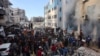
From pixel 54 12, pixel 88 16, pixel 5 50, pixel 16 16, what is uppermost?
pixel 54 12

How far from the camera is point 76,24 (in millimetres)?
33031

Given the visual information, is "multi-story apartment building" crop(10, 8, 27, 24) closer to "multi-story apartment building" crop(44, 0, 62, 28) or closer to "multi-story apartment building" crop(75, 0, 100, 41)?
"multi-story apartment building" crop(44, 0, 62, 28)

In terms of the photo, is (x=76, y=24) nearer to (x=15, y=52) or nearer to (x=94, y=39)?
(x=94, y=39)

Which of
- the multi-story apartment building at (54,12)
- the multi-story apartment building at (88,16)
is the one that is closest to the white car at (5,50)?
the multi-story apartment building at (88,16)

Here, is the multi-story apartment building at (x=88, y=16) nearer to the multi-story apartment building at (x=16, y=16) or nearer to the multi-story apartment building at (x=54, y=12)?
the multi-story apartment building at (x=54, y=12)

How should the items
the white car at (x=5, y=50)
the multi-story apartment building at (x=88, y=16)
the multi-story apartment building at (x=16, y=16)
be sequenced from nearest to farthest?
the white car at (x=5, y=50) < the multi-story apartment building at (x=88, y=16) < the multi-story apartment building at (x=16, y=16)

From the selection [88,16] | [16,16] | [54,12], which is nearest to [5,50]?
[88,16]

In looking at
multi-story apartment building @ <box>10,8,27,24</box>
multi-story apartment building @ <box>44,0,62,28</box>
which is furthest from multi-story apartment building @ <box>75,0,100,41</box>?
multi-story apartment building @ <box>10,8,27,24</box>

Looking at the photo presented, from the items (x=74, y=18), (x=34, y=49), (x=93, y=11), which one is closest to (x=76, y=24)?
(x=74, y=18)

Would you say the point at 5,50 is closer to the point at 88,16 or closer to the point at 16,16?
the point at 88,16

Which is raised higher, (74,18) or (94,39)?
(74,18)

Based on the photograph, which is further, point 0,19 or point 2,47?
point 0,19

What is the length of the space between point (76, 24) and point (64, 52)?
52.3ft

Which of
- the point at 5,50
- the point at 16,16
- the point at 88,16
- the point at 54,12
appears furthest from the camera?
the point at 16,16
